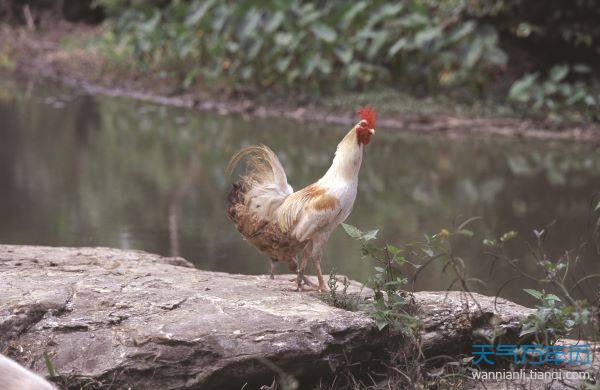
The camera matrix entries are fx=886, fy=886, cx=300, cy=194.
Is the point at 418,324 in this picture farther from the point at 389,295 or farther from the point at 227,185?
the point at 227,185

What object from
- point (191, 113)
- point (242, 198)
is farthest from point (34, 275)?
point (191, 113)

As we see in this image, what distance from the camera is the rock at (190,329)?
10.9 feet

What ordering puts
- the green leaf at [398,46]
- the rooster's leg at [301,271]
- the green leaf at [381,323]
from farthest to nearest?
the green leaf at [398,46] → the rooster's leg at [301,271] → the green leaf at [381,323]

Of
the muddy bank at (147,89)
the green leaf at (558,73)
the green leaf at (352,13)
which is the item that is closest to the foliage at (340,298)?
the muddy bank at (147,89)

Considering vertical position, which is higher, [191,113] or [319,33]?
[319,33]

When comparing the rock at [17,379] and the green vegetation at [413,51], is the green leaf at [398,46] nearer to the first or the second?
the green vegetation at [413,51]

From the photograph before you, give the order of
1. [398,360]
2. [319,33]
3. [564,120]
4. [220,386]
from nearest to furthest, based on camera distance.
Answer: [220,386] → [398,360] → [564,120] → [319,33]

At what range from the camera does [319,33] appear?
43.5 feet

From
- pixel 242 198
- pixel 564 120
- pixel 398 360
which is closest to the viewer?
pixel 398 360

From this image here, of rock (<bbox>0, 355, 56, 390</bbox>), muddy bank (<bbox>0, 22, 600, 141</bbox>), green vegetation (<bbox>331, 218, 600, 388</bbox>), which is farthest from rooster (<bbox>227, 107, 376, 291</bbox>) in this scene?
muddy bank (<bbox>0, 22, 600, 141</bbox>)

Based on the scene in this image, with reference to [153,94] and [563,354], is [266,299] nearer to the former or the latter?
[563,354]

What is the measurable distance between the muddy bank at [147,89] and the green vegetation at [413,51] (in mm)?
493

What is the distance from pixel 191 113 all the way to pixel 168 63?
2644 millimetres

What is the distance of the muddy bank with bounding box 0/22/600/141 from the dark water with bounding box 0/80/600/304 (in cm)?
50
